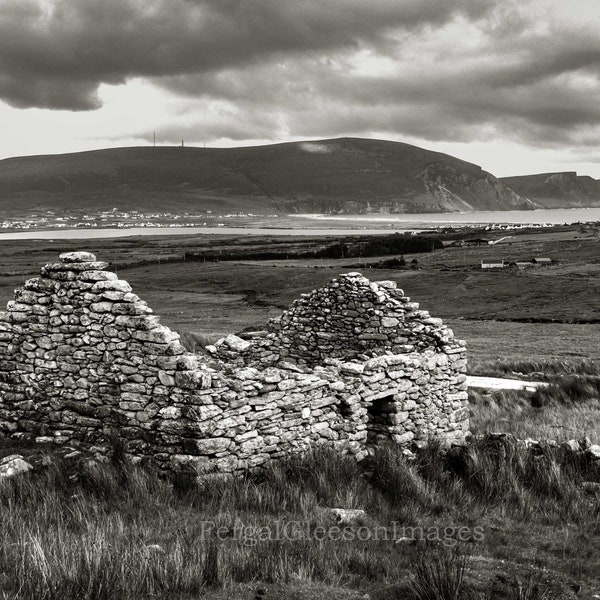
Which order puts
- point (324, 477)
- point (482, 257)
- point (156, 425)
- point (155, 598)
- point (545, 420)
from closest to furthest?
point (155, 598) < point (324, 477) < point (156, 425) < point (545, 420) < point (482, 257)

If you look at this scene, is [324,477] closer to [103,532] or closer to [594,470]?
[103,532]

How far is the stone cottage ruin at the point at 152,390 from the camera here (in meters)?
8.63

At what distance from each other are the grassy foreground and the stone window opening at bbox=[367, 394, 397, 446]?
6.48 feet

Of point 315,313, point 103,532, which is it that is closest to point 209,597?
point 103,532

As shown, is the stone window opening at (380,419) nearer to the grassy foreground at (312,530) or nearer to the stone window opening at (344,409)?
the stone window opening at (344,409)

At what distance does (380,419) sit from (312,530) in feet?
16.8

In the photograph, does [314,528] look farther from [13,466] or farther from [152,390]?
[13,466]

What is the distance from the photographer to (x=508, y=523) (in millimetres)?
7250

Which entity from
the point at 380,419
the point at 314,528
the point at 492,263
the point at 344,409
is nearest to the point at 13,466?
the point at 314,528

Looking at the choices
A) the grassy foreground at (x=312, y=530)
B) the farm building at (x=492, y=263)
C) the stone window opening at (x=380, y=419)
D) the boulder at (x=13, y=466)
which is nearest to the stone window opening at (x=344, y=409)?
the stone window opening at (x=380, y=419)

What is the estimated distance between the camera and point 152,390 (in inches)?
352

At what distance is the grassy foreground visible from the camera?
5148 millimetres

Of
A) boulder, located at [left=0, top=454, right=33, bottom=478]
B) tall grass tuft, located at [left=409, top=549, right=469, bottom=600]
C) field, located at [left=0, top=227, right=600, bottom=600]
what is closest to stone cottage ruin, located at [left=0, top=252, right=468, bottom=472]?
field, located at [left=0, top=227, right=600, bottom=600]

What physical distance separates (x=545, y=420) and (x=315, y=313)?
23.2 ft
